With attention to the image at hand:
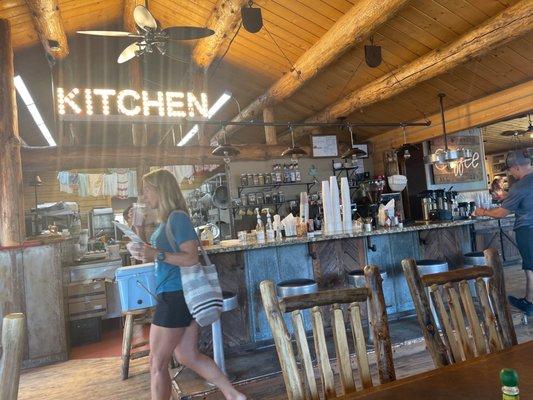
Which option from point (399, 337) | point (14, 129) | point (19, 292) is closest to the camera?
point (399, 337)

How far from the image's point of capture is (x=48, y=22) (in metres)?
5.12

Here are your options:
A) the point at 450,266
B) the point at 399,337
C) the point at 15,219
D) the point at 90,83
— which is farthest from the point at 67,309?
the point at 90,83

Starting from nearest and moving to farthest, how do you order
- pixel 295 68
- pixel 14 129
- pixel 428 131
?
pixel 14 129
pixel 295 68
pixel 428 131

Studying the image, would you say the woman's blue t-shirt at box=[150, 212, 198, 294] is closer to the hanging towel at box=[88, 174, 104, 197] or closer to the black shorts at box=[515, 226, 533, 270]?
the black shorts at box=[515, 226, 533, 270]

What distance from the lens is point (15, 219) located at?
4781 millimetres

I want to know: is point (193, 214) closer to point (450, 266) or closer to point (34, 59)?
point (34, 59)

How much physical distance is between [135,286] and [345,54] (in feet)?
17.6

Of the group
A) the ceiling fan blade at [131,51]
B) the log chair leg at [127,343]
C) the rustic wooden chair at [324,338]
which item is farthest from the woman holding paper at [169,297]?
the ceiling fan blade at [131,51]

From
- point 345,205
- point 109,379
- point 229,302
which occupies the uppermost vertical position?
point 345,205

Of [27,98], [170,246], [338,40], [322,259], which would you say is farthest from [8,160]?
[338,40]

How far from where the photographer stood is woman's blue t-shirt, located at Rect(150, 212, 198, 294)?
2271 millimetres

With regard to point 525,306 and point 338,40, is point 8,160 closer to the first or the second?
point 338,40

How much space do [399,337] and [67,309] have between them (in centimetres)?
416

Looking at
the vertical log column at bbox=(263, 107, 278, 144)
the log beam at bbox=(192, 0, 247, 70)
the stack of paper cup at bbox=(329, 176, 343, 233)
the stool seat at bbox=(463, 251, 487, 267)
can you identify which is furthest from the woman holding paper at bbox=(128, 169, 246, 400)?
the vertical log column at bbox=(263, 107, 278, 144)
